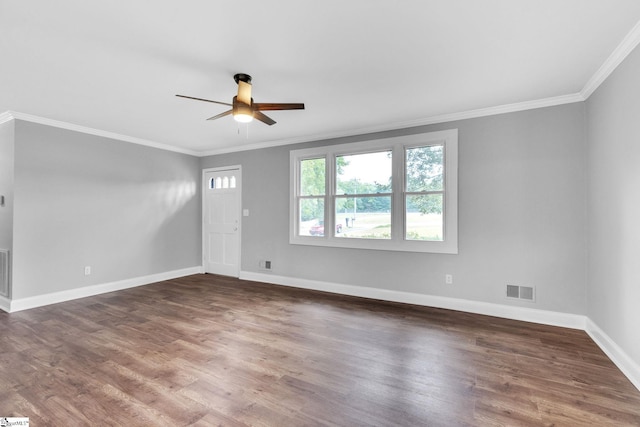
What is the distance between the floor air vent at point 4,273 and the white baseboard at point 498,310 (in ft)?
11.3

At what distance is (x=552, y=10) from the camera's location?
1.87 m

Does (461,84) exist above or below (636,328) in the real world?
above

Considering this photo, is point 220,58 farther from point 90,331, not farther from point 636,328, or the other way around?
point 636,328

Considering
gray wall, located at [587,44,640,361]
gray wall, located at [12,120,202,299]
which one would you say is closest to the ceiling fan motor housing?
gray wall, located at [587,44,640,361]

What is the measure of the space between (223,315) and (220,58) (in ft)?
9.21

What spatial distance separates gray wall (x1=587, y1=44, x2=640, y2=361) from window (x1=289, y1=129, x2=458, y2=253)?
132cm

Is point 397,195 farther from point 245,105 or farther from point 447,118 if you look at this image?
point 245,105

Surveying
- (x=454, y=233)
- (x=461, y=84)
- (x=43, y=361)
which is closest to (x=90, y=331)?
(x=43, y=361)

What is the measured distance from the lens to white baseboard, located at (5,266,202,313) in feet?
12.5

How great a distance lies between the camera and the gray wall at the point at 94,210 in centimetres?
388

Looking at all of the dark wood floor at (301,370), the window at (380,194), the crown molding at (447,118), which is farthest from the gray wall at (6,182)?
the window at (380,194)

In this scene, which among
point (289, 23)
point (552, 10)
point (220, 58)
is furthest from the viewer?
point (220, 58)

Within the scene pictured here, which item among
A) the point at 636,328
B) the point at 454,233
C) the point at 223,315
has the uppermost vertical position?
the point at 454,233

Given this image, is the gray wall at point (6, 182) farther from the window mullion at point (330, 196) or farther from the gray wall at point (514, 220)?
the gray wall at point (514, 220)
